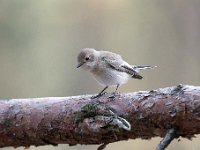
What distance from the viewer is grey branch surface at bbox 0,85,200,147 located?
2.70 m

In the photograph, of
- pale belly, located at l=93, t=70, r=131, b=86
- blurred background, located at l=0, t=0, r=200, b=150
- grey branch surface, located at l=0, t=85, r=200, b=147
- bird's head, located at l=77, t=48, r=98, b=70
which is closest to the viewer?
grey branch surface, located at l=0, t=85, r=200, b=147

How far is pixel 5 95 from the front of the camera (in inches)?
360

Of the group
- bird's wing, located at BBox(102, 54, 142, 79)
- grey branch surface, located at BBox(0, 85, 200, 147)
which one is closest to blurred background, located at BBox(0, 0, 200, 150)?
bird's wing, located at BBox(102, 54, 142, 79)

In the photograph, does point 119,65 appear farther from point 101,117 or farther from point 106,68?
point 101,117

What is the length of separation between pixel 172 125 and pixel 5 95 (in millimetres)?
6656

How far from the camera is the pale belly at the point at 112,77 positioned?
444cm

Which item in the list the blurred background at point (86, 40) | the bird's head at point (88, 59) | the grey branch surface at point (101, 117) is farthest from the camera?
the blurred background at point (86, 40)

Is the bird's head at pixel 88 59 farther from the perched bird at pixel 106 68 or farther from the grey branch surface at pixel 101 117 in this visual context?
the grey branch surface at pixel 101 117

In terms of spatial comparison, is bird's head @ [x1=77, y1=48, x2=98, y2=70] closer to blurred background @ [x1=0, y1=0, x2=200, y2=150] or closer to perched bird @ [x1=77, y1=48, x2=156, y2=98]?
perched bird @ [x1=77, y1=48, x2=156, y2=98]

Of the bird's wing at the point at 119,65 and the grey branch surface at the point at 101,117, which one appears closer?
the grey branch surface at the point at 101,117

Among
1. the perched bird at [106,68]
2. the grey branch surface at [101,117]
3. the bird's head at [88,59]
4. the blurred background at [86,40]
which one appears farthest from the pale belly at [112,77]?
the blurred background at [86,40]

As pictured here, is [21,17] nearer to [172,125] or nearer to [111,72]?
[111,72]

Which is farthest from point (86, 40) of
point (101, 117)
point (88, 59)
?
point (101, 117)

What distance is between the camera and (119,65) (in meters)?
4.52
